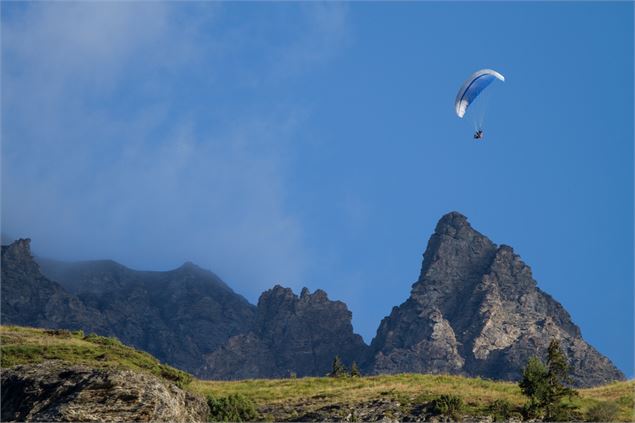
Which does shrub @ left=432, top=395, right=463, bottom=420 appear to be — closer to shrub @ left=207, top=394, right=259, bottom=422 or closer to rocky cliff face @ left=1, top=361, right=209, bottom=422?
shrub @ left=207, top=394, right=259, bottom=422

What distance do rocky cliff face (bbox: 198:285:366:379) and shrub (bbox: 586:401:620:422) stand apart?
138 m

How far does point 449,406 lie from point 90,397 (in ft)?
63.5

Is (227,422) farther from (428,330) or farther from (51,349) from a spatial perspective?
(428,330)

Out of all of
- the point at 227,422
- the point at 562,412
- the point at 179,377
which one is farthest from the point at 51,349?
the point at 562,412

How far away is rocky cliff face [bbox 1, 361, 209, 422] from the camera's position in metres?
35.7

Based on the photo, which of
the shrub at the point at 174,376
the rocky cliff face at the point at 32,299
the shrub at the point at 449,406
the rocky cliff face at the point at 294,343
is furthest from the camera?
the rocky cliff face at the point at 32,299

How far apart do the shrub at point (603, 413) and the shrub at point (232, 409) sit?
17.5m

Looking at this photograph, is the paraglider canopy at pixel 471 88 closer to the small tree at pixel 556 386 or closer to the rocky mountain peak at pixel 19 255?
the small tree at pixel 556 386

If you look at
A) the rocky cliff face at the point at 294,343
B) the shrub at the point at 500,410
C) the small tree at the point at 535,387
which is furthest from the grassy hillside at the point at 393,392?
the rocky cliff face at the point at 294,343

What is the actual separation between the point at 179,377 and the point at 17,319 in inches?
5639

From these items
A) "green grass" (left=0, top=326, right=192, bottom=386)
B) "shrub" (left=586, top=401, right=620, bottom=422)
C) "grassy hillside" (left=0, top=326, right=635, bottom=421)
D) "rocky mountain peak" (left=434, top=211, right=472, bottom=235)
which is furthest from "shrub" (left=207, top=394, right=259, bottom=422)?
"rocky mountain peak" (left=434, top=211, right=472, bottom=235)

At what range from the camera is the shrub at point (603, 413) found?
45.1 metres

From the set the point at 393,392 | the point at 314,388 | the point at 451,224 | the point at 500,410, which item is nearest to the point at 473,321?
the point at 451,224

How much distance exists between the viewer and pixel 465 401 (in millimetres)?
49500
